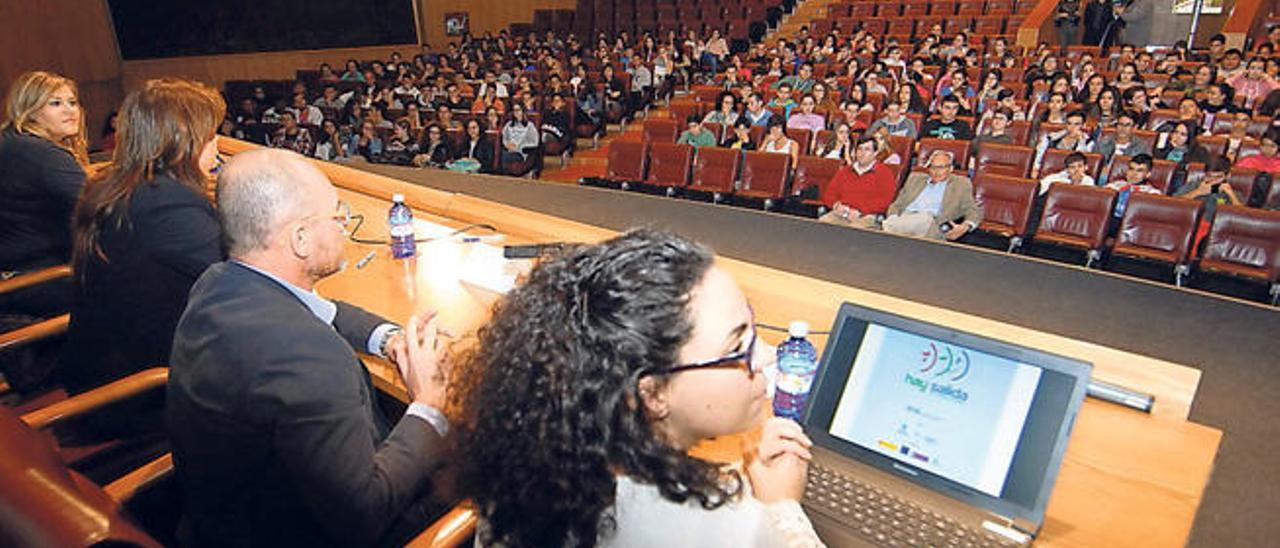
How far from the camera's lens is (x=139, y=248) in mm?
1617

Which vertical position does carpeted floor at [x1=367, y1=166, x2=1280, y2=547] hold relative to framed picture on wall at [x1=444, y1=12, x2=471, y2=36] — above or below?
below

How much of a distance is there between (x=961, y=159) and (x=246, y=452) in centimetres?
482

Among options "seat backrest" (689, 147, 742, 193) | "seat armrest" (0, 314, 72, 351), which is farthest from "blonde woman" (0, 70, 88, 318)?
"seat backrest" (689, 147, 742, 193)

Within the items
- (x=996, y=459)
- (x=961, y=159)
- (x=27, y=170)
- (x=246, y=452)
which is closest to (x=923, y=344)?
(x=996, y=459)

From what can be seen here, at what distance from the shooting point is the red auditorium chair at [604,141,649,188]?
5242 mm

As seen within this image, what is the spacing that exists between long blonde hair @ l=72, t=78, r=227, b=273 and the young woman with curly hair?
1.32m

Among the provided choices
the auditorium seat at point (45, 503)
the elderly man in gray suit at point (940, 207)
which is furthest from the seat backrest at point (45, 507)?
the elderly man in gray suit at point (940, 207)

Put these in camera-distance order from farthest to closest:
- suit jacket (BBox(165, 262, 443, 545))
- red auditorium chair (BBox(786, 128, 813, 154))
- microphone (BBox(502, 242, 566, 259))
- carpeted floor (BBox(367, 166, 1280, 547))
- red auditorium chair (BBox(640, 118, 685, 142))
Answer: red auditorium chair (BBox(640, 118, 685, 142))
red auditorium chair (BBox(786, 128, 813, 154))
microphone (BBox(502, 242, 566, 259))
carpeted floor (BBox(367, 166, 1280, 547))
suit jacket (BBox(165, 262, 443, 545))

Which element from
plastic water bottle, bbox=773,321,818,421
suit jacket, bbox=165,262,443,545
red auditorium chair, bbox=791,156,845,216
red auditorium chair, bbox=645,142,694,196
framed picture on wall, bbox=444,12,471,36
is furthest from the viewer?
framed picture on wall, bbox=444,12,471,36

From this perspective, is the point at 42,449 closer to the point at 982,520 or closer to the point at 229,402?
the point at 229,402

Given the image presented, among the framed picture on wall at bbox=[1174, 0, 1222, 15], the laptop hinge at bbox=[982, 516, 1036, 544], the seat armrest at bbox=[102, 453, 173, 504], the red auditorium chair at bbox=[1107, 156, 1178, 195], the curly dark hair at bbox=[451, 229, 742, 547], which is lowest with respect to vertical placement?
the seat armrest at bbox=[102, 453, 173, 504]

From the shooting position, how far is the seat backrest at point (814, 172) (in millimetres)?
4570

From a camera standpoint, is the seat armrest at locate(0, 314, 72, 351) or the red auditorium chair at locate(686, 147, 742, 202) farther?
the red auditorium chair at locate(686, 147, 742, 202)

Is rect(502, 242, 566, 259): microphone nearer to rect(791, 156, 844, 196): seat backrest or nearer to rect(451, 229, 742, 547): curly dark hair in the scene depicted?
rect(451, 229, 742, 547): curly dark hair
